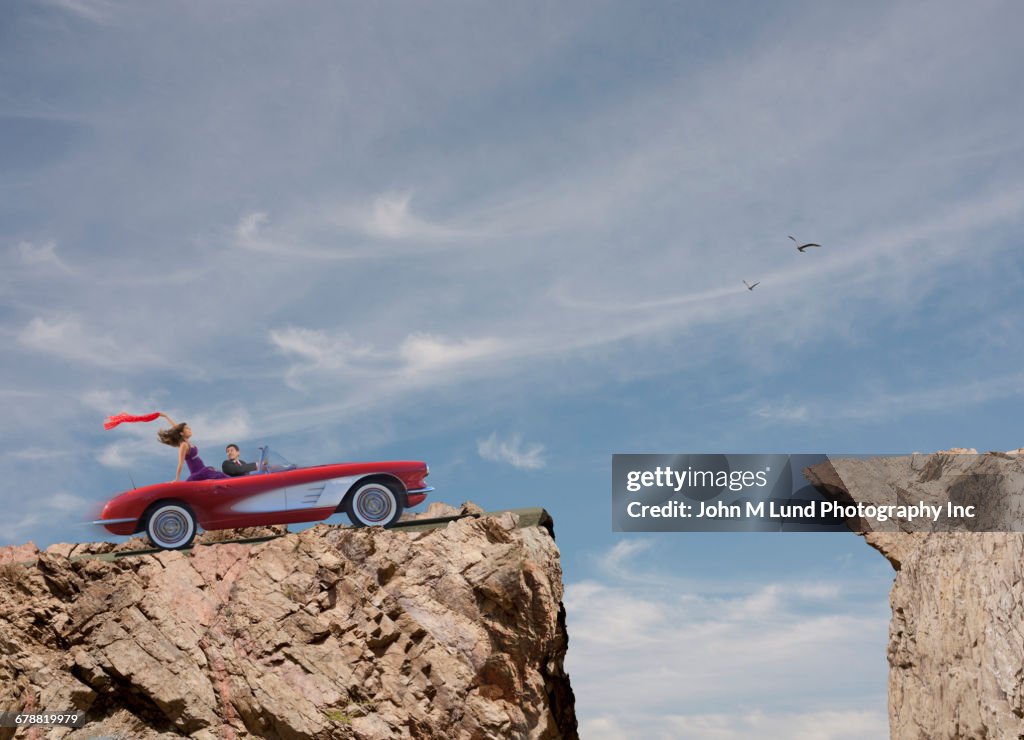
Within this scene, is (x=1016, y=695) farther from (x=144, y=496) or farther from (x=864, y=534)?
(x=144, y=496)

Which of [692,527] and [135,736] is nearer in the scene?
[135,736]

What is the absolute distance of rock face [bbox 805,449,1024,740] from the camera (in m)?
22.5

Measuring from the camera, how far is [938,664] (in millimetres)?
23281

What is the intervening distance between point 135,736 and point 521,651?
25.5 ft

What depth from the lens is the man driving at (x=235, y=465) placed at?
24.0 m

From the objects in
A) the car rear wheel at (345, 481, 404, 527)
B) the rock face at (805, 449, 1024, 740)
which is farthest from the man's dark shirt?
the rock face at (805, 449, 1024, 740)

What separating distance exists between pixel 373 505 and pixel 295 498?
1.71 metres

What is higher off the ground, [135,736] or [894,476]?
[894,476]

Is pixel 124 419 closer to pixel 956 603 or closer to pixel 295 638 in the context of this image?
pixel 295 638

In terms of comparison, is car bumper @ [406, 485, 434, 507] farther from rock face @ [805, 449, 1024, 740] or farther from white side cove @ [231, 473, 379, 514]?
rock face @ [805, 449, 1024, 740]

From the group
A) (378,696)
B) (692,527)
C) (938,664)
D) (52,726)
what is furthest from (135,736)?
(938,664)

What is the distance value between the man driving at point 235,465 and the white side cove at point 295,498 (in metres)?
0.82

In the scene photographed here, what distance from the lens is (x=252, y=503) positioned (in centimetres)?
2352

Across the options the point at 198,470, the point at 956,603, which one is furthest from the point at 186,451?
the point at 956,603
